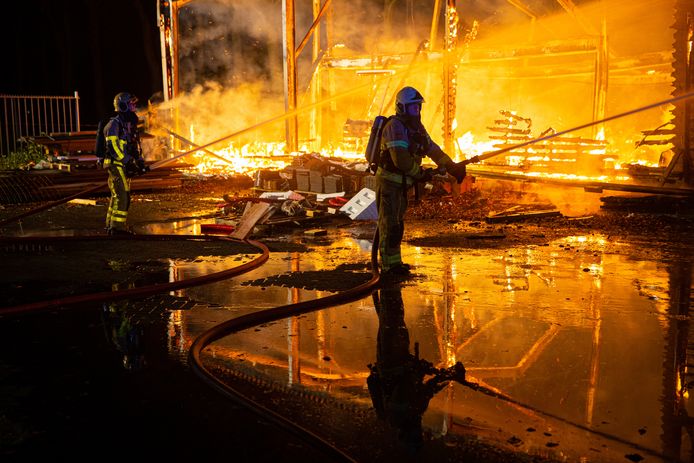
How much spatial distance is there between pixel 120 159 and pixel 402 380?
6907 millimetres

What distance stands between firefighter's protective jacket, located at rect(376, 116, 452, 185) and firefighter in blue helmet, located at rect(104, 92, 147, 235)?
14.4 feet

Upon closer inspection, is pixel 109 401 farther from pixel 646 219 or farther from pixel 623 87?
pixel 623 87

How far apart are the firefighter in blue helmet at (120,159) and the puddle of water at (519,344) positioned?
8.34 ft

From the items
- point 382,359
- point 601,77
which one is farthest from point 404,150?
point 601,77

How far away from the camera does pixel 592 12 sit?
1831 centimetres

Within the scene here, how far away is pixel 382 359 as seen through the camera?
4.82 m

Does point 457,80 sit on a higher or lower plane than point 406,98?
higher

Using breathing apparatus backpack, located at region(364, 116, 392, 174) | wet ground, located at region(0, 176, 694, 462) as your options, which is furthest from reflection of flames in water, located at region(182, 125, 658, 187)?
breathing apparatus backpack, located at region(364, 116, 392, 174)

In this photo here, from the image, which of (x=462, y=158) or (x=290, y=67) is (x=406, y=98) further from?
(x=290, y=67)

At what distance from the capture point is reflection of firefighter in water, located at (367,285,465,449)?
12.5 ft

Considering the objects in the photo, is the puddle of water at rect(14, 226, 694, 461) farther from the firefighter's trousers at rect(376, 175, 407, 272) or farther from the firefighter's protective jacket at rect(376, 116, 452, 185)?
the firefighter's protective jacket at rect(376, 116, 452, 185)

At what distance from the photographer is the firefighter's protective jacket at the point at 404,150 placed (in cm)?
710

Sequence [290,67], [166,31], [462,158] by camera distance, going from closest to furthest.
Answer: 1. [462,158]
2. [290,67]
3. [166,31]

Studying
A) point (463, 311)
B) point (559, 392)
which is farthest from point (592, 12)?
point (559, 392)
